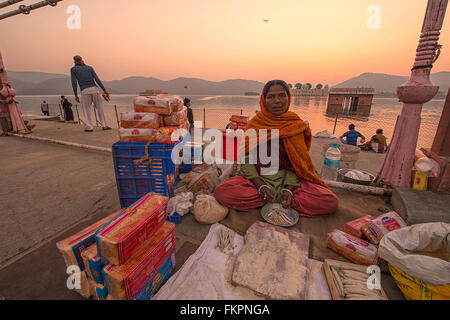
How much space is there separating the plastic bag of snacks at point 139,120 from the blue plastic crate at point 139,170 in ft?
0.96

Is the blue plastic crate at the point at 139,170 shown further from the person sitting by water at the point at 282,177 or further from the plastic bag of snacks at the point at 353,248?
the plastic bag of snacks at the point at 353,248

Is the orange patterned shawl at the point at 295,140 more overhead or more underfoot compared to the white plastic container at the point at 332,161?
more overhead

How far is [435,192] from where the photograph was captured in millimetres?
2754

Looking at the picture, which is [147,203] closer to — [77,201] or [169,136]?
[169,136]

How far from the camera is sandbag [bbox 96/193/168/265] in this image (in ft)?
4.18

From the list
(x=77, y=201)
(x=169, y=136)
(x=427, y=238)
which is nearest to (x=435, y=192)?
(x=427, y=238)

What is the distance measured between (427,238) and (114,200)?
387cm

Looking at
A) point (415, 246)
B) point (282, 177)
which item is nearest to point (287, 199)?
point (282, 177)

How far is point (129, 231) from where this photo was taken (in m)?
1.33

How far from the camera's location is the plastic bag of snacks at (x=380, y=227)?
2.04 metres

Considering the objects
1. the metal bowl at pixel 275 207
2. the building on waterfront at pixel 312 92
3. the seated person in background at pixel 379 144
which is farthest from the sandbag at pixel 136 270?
the building on waterfront at pixel 312 92

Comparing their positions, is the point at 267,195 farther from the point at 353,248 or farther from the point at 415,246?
the point at 415,246

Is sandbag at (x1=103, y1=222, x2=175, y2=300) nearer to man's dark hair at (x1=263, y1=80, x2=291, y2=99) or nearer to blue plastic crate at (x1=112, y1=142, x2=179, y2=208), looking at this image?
blue plastic crate at (x1=112, y1=142, x2=179, y2=208)

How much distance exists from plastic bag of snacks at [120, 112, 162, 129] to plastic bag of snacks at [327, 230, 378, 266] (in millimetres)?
2719
